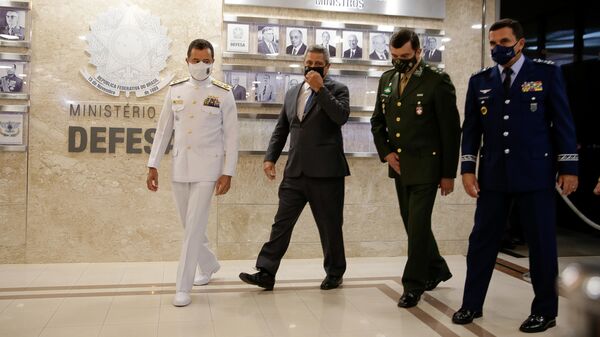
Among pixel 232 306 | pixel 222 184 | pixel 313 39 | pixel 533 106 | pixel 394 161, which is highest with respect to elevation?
pixel 313 39

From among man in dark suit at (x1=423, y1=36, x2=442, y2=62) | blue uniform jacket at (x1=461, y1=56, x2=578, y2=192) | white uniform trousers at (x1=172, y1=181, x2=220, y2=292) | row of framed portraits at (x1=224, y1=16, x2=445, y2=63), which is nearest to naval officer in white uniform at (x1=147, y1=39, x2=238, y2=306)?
white uniform trousers at (x1=172, y1=181, x2=220, y2=292)

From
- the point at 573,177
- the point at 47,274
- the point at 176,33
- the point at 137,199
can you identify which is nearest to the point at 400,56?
the point at 573,177

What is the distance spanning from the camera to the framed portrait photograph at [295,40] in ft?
16.7

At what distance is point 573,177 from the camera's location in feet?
10.2

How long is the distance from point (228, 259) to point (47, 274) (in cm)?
141

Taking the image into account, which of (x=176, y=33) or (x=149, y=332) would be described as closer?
(x=149, y=332)

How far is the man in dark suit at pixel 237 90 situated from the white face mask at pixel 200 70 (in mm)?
1207

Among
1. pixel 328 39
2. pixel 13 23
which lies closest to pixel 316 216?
pixel 328 39

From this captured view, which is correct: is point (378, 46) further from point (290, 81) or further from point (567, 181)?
point (567, 181)

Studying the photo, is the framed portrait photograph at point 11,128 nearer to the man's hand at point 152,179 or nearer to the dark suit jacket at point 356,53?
the man's hand at point 152,179

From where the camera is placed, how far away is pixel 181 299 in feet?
11.7

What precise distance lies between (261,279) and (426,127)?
1.44m

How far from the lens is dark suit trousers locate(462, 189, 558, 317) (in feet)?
10.4

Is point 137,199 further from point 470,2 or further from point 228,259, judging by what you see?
point 470,2
